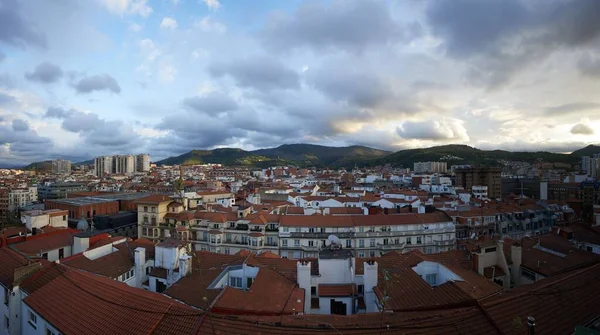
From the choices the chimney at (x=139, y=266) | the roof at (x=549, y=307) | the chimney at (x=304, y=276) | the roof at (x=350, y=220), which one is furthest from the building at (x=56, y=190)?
the roof at (x=549, y=307)

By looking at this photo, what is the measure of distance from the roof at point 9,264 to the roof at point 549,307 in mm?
18218

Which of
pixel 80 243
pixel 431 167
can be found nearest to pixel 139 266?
pixel 80 243

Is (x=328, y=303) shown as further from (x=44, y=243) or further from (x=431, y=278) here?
(x=44, y=243)

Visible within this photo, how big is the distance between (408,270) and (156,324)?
11.0m

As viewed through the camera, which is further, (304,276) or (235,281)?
(235,281)

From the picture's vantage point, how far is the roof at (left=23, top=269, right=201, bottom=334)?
847 centimetres

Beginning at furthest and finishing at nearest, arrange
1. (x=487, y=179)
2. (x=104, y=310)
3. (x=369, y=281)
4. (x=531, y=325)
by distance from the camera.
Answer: (x=487, y=179)
(x=369, y=281)
(x=104, y=310)
(x=531, y=325)

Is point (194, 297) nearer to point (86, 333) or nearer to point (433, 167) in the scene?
point (86, 333)

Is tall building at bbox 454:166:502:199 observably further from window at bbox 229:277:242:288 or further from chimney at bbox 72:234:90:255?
chimney at bbox 72:234:90:255

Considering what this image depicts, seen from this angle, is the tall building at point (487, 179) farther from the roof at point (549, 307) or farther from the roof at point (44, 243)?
the roof at point (44, 243)

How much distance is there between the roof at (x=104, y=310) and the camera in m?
8.47

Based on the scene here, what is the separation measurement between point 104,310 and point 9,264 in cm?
950

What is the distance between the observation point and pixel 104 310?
9547mm

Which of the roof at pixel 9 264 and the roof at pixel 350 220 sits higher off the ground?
the roof at pixel 9 264
